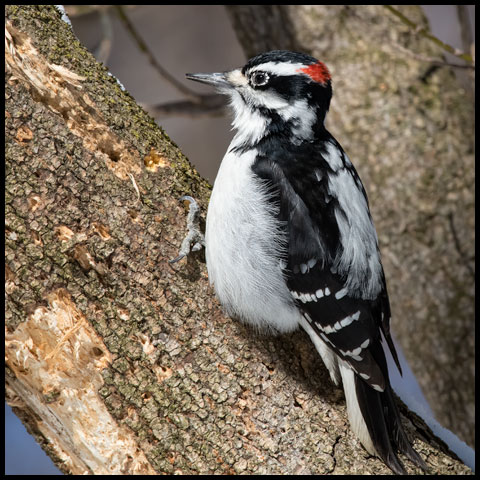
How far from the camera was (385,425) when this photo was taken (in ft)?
6.73

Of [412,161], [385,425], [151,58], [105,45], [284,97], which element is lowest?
[385,425]

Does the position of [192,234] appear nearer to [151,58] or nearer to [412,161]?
[412,161]

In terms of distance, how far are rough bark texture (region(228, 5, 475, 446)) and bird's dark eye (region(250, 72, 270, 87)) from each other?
1141 mm

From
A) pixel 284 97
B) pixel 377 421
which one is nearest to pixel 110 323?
pixel 377 421

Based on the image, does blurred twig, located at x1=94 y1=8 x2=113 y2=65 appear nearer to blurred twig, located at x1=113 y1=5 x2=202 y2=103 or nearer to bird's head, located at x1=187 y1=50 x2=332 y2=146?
blurred twig, located at x1=113 y1=5 x2=202 y2=103

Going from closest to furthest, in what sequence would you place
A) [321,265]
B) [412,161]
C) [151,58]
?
[321,265] → [412,161] → [151,58]

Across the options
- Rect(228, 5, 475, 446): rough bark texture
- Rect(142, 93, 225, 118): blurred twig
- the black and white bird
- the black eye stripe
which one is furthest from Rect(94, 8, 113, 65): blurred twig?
the black and white bird

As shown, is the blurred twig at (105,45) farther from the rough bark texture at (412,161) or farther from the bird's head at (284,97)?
the bird's head at (284,97)

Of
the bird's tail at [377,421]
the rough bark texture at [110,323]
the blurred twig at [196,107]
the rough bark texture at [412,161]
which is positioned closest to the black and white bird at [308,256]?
the bird's tail at [377,421]

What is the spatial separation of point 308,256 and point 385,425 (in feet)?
2.10

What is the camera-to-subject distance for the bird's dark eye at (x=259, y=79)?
2.51m

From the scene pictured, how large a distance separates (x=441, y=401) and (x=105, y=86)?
2.46m

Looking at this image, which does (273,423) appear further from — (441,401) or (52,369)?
(441,401)

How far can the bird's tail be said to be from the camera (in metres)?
2.00
